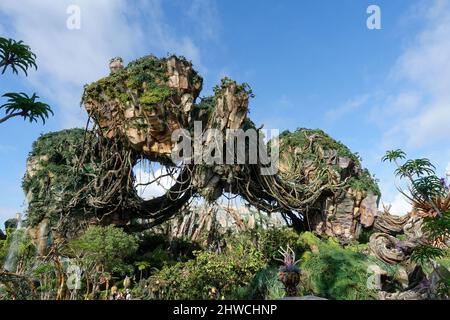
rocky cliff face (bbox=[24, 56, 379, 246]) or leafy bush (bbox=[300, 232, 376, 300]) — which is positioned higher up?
rocky cliff face (bbox=[24, 56, 379, 246])

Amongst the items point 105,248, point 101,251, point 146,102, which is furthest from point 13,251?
point 146,102

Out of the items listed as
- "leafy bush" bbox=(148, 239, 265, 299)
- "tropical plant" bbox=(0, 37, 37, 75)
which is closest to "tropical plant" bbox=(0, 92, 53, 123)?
"tropical plant" bbox=(0, 37, 37, 75)

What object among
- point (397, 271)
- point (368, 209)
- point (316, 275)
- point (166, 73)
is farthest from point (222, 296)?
point (368, 209)

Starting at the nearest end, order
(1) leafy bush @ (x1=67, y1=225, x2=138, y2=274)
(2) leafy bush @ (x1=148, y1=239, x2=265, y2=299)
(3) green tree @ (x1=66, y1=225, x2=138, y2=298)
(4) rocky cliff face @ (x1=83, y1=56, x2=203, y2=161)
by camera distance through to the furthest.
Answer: (2) leafy bush @ (x1=148, y1=239, x2=265, y2=299) → (3) green tree @ (x1=66, y1=225, x2=138, y2=298) → (1) leafy bush @ (x1=67, y1=225, x2=138, y2=274) → (4) rocky cliff face @ (x1=83, y1=56, x2=203, y2=161)

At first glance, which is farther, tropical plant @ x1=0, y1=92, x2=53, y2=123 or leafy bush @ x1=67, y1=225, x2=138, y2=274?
leafy bush @ x1=67, y1=225, x2=138, y2=274

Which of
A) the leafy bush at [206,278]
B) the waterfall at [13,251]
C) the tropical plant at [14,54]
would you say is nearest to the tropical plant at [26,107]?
the tropical plant at [14,54]

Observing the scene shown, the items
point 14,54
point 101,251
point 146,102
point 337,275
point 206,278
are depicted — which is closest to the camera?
point 14,54

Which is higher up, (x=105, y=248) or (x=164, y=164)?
(x=164, y=164)

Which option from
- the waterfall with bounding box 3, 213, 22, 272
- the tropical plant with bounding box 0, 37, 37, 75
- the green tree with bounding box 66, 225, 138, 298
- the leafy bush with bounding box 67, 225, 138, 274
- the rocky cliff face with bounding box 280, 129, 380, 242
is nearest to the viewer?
the tropical plant with bounding box 0, 37, 37, 75

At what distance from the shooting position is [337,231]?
747 inches

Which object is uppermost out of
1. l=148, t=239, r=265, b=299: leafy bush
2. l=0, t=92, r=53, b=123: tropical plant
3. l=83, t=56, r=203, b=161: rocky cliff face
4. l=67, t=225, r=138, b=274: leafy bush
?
l=83, t=56, r=203, b=161: rocky cliff face

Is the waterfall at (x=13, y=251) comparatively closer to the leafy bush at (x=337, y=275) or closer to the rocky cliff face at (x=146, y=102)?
the rocky cliff face at (x=146, y=102)

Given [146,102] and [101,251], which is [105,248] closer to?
[101,251]

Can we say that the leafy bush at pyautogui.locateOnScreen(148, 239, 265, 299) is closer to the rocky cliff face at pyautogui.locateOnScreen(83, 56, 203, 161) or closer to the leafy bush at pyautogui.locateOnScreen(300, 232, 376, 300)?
the leafy bush at pyautogui.locateOnScreen(300, 232, 376, 300)
